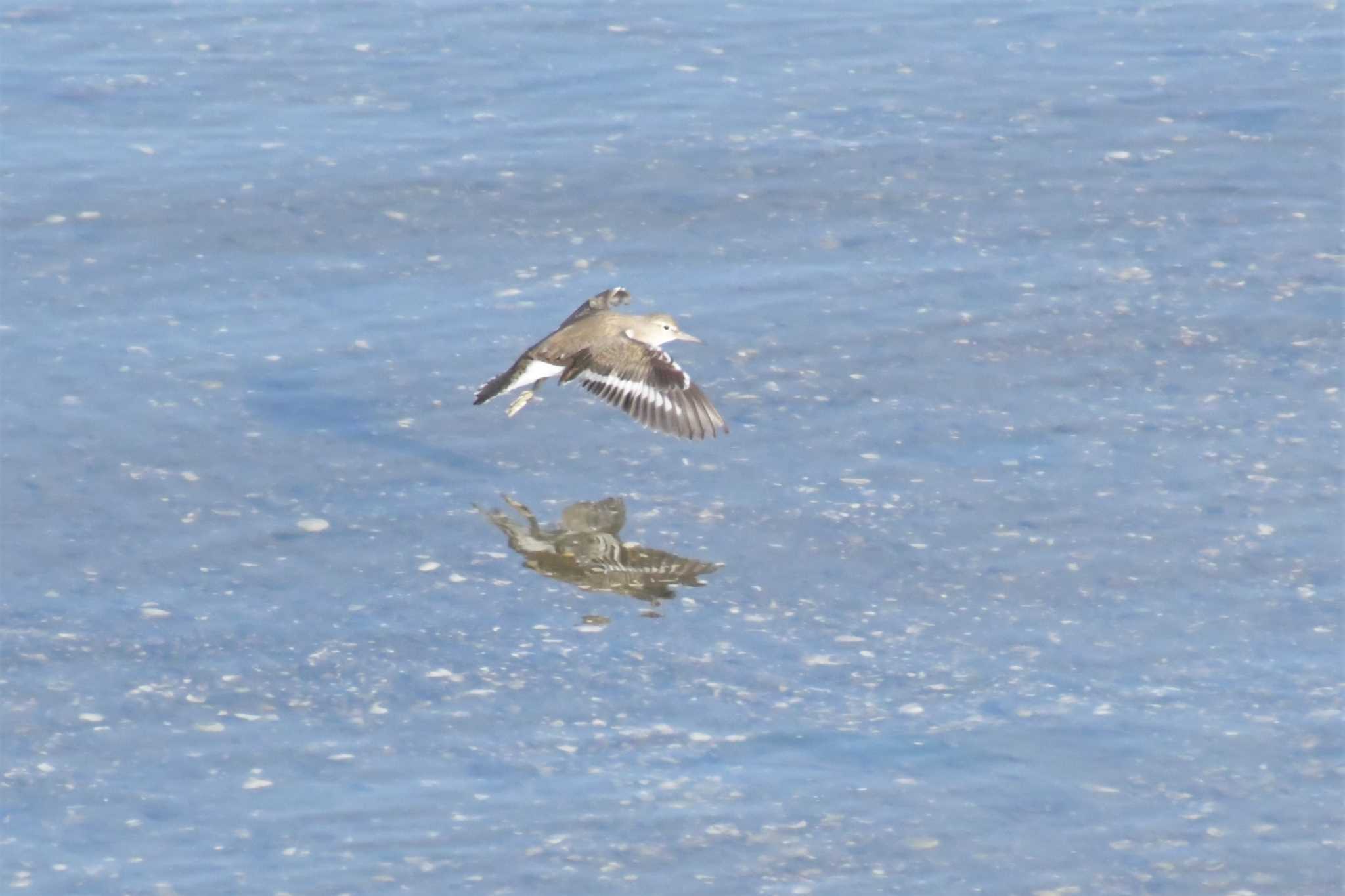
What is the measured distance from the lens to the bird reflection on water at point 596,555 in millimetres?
9312

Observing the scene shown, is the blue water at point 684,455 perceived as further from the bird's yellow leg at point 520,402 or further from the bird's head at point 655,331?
the bird's head at point 655,331

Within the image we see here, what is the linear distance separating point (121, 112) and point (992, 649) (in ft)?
28.7

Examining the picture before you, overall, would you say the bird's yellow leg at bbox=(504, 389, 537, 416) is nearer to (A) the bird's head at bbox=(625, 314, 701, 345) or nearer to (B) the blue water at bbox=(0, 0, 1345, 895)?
(B) the blue water at bbox=(0, 0, 1345, 895)

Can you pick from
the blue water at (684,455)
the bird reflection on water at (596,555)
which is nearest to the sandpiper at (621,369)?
the blue water at (684,455)

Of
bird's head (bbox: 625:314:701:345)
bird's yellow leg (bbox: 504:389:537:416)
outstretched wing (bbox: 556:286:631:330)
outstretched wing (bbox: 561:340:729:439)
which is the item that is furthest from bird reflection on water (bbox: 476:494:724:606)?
outstretched wing (bbox: 556:286:631:330)

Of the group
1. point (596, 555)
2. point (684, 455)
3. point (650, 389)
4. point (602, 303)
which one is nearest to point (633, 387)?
point (650, 389)

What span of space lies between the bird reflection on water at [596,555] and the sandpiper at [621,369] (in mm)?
517

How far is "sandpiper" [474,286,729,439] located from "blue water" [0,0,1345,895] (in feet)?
1.15

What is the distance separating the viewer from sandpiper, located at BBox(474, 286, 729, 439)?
Result: 9984 mm

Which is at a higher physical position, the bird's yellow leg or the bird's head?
the bird's head

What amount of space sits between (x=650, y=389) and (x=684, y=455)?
1.63 ft

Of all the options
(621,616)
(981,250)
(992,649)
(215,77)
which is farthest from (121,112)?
(992,649)

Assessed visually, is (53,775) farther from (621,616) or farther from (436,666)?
(621,616)

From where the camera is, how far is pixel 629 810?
761cm
